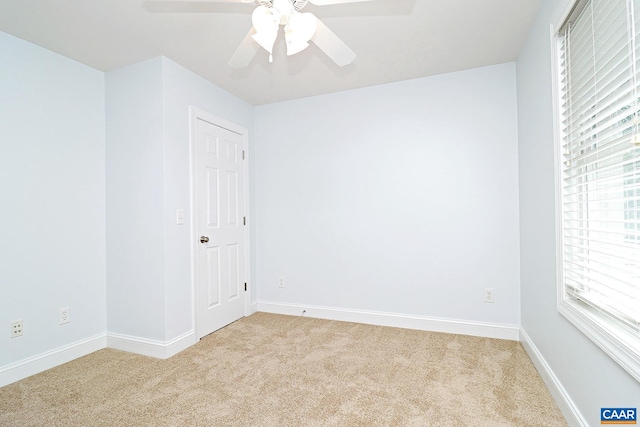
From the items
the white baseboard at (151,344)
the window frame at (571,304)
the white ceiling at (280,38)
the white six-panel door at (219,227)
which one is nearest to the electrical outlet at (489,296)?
the window frame at (571,304)

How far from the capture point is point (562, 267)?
173 cm

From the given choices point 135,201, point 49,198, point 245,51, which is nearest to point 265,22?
point 245,51

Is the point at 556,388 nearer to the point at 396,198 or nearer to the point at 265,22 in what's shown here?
the point at 396,198

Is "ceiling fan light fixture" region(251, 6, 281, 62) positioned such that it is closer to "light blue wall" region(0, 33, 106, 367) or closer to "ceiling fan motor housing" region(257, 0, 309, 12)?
"ceiling fan motor housing" region(257, 0, 309, 12)

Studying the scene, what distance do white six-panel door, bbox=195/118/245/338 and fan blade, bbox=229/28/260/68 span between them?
133 cm

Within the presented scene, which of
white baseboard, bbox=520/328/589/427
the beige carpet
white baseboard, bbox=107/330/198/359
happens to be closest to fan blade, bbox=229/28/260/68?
the beige carpet

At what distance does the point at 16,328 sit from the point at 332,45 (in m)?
2.83

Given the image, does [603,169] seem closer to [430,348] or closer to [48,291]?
[430,348]

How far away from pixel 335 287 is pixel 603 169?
8.23ft

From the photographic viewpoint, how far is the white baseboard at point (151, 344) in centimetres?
251

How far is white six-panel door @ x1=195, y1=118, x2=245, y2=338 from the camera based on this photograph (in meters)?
2.92

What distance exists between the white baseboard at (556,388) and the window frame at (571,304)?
17.0 inches

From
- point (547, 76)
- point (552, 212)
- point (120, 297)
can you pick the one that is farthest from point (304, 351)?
point (547, 76)

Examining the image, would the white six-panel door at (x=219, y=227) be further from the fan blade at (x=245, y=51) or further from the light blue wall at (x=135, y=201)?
the fan blade at (x=245, y=51)
